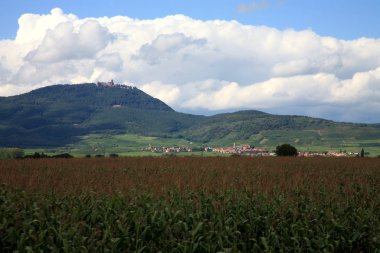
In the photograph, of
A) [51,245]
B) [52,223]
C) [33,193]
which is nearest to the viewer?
[51,245]

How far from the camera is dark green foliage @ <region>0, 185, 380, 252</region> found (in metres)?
10.7

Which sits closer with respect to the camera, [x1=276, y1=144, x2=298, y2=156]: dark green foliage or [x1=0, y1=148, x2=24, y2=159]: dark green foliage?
[x1=276, y1=144, x2=298, y2=156]: dark green foliage

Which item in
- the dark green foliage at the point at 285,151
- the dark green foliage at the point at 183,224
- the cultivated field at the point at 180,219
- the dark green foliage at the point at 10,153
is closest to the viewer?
the dark green foliage at the point at 183,224

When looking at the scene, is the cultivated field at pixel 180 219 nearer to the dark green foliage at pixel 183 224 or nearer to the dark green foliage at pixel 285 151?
the dark green foliage at pixel 183 224

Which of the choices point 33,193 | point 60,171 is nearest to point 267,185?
point 33,193

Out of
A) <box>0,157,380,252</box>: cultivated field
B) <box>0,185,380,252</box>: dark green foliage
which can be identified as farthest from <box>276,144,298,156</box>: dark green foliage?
<box>0,185,380,252</box>: dark green foliage

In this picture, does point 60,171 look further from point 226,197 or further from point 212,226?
point 212,226

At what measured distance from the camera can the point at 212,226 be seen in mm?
11633

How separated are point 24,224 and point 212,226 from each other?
466cm

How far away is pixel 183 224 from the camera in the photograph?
1174 cm

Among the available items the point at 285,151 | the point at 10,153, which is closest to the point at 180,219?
the point at 285,151

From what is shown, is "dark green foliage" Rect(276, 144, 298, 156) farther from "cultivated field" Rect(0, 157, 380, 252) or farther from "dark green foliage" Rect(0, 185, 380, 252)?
"dark green foliage" Rect(0, 185, 380, 252)

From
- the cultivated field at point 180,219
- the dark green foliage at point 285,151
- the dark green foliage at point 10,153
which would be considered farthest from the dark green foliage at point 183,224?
the dark green foliage at point 10,153

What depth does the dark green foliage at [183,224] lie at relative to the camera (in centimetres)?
1066
